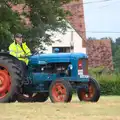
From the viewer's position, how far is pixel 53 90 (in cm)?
1280

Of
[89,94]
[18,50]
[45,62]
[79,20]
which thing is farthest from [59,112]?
[79,20]

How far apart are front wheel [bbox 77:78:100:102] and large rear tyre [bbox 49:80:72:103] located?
1.13 metres

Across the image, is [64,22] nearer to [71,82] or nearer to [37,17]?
[37,17]

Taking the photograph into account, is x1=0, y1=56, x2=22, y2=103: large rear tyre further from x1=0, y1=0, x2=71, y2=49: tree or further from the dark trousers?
x1=0, y1=0, x2=71, y2=49: tree

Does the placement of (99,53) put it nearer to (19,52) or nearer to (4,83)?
(19,52)

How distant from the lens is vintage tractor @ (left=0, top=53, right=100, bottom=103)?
1273cm

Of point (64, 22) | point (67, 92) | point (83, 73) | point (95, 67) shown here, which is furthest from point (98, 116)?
point (95, 67)

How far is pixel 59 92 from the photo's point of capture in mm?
12727

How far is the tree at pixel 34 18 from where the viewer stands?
82.8 ft

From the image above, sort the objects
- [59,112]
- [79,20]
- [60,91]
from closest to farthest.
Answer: [59,112]
[60,91]
[79,20]

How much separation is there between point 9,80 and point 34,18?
587 inches

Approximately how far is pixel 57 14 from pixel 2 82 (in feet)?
50.4

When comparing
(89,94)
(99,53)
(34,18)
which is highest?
(34,18)

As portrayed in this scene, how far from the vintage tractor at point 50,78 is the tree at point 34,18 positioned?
10.7 metres
